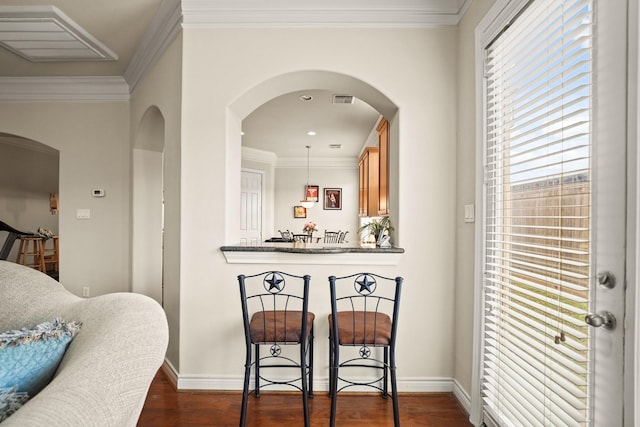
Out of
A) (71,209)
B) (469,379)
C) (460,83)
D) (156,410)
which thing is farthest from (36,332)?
(71,209)

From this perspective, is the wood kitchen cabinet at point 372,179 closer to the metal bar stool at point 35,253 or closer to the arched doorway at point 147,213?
the arched doorway at point 147,213

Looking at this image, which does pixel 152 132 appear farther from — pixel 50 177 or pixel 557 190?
pixel 50 177

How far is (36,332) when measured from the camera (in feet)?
3.55

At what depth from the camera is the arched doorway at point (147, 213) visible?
3.64 metres

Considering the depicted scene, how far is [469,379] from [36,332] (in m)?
2.22

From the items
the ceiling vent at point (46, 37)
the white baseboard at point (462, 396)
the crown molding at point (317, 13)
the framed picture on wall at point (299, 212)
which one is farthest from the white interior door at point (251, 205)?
the white baseboard at point (462, 396)

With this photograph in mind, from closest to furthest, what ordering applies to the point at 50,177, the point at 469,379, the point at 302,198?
the point at 469,379, the point at 50,177, the point at 302,198

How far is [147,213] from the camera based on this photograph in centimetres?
371

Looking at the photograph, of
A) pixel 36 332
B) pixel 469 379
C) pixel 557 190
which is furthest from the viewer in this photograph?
pixel 469 379

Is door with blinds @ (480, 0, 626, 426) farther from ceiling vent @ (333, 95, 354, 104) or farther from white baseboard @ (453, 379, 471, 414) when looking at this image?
ceiling vent @ (333, 95, 354, 104)

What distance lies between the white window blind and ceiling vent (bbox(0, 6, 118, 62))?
3.03 meters

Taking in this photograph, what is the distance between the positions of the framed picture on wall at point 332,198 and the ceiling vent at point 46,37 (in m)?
5.86

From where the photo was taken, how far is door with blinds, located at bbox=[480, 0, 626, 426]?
1163mm

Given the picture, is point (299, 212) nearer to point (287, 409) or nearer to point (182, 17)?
point (182, 17)
